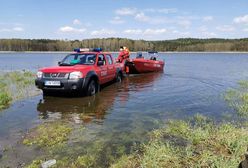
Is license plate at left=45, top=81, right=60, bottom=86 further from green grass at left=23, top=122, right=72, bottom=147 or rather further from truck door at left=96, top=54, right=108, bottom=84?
green grass at left=23, top=122, right=72, bottom=147

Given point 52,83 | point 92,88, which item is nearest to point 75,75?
point 52,83

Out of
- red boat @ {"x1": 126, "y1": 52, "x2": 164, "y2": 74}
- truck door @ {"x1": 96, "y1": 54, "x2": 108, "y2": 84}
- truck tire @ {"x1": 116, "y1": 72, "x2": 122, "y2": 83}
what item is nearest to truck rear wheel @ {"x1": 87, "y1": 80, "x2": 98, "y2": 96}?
truck door @ {"x1": 96, "y1": 54, "x2": 108, "y2": 84}

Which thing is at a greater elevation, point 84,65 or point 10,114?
point 84,65

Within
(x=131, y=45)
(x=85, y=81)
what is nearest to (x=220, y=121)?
(x=85, y=81)

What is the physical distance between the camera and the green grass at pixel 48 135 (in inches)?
235

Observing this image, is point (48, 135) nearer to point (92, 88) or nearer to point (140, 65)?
point (92, 88)

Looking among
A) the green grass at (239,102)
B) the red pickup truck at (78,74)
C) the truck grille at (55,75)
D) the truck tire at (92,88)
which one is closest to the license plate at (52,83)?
the red pickup truck at (78,74)

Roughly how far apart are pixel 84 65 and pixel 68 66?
2.07 feet

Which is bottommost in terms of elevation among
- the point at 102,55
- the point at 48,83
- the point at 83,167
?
the point at 83,167

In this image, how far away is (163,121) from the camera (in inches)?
297

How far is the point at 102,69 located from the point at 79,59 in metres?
1.06

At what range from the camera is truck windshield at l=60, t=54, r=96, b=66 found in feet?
39.1

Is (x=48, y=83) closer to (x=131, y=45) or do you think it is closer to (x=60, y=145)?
(x=60, y=145)

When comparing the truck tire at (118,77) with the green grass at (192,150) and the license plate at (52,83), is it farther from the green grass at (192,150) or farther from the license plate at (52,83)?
the green grass at (192,150)
